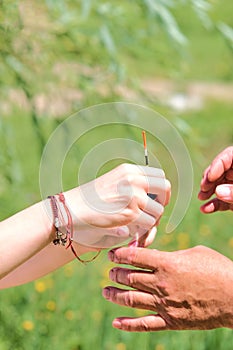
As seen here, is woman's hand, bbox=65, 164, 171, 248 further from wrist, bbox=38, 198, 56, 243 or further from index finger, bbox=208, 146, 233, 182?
index finger, bbox=208, 146, 233, 182

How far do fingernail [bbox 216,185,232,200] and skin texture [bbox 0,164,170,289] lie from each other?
17cm

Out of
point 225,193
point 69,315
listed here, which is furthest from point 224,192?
point 69,315

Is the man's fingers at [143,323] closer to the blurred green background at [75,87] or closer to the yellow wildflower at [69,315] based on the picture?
the blurred green background at [75,87]

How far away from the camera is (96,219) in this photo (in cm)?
173

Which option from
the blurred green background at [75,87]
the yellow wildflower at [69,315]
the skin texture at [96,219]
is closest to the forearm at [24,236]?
the skin texture at [96,219]

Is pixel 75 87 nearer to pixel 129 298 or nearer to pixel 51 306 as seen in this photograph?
pixel 51 306

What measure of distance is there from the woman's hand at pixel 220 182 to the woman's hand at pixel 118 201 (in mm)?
206

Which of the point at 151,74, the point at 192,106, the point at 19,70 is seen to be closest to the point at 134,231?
the point at 19,70

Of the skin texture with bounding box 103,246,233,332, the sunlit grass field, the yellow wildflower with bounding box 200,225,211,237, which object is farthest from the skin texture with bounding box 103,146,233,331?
the yellow wildflower with bounding box 200,225,211,237

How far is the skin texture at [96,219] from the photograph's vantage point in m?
1.71

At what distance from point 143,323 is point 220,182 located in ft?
1.36

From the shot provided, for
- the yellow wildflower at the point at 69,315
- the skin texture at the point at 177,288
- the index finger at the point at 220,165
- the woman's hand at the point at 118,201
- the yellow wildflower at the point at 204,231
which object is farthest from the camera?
the yellow wildflower at the point at 204,231

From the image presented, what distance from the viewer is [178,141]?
1.96m

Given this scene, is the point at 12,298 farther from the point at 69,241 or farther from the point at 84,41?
the point at 69,241
